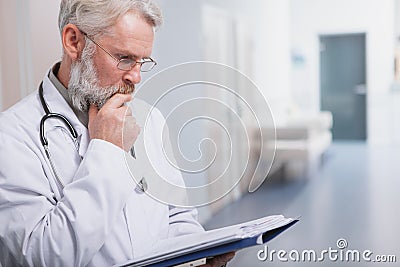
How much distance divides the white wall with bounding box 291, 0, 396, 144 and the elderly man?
5.39 ft

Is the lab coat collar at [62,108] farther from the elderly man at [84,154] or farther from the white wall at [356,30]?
the white wall at [356,30]

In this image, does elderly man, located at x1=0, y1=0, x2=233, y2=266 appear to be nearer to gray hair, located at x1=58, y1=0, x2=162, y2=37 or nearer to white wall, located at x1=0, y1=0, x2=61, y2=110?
gray hair, located at x1=58, y1=0, x2=162, y2=37

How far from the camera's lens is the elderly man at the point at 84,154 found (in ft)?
2.84

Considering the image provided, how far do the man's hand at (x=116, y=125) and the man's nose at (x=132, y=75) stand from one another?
0.04 metres

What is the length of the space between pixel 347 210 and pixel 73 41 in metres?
2.00

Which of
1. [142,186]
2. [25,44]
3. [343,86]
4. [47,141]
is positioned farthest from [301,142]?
[47,141]

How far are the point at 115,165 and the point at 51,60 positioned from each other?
2.57ft

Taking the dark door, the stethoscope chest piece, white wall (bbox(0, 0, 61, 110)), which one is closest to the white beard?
the stethoscope chest piece

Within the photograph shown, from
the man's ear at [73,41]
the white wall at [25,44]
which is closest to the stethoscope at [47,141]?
the man's ear at [73,41]

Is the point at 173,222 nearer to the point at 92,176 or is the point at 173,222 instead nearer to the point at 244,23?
the point at 92,176

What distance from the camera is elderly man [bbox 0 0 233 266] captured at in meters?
0.87

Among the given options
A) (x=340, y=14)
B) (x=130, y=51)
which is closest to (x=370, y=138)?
(x=340, y=14)

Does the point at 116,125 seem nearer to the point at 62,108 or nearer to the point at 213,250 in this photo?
the point at 62,108

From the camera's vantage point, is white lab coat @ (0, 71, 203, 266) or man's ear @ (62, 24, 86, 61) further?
man's ear @ (62, 24, 86, 61)
